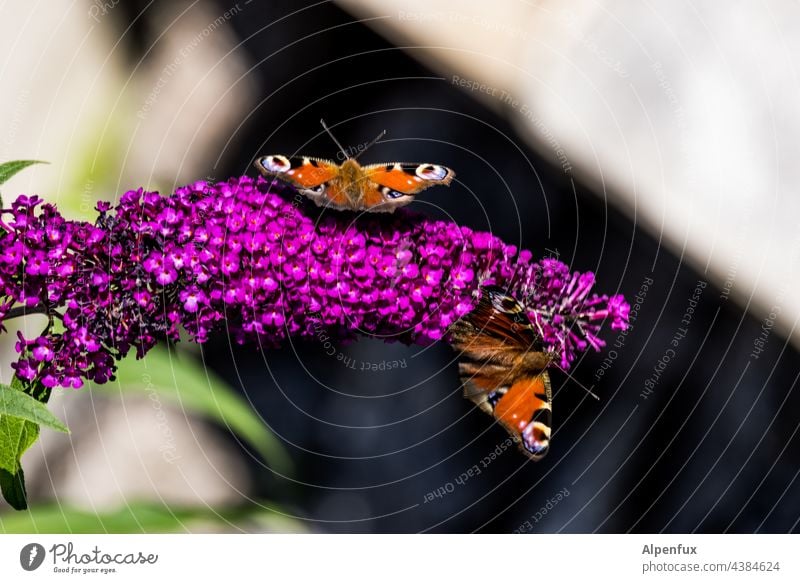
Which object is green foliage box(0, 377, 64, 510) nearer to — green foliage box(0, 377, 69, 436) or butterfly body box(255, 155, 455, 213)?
green foliage box(0, 377, 69, 436)

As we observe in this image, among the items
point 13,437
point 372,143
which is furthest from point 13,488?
point 372,143

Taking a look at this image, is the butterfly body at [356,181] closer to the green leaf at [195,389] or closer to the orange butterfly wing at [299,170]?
the orange butterfly wing at [299,170]

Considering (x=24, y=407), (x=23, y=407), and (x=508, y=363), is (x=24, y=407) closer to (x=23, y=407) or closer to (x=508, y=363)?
(x=23, y=407)

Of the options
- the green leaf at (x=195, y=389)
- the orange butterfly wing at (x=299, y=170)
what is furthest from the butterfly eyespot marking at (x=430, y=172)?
the green leaf at (x=195, y=389)

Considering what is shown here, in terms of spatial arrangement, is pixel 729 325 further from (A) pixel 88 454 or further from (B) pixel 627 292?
(A) pixel 88 454

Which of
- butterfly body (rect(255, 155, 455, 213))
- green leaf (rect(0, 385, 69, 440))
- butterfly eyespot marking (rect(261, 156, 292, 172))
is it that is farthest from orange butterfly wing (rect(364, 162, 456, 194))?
green leaf (rect(0, 385, 69, 440))

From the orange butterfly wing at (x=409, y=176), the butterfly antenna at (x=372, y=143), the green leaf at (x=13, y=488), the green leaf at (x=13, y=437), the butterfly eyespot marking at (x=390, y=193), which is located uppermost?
the butterfly antenna at (x=372, y=143)

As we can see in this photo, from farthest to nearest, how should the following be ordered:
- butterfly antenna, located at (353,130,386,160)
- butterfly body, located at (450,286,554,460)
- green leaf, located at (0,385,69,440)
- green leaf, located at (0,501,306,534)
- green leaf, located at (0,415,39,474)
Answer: butterfly antenna, located at (353,130,386,160), green leaf, located at (0,501,306,534), butterfly body, located at (450,286,554,460), green leaf, located at (0,415,39,474), green leaf, located at (0,385,69,440)

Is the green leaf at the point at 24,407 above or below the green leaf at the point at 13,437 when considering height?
above
